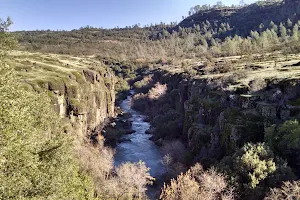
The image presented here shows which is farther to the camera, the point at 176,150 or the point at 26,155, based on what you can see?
the point at 176,150

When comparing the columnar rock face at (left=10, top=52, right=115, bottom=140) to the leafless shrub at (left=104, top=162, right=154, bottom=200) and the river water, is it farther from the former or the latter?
the leafless shrub at (left=104, top=162, right=154, bottom=200)

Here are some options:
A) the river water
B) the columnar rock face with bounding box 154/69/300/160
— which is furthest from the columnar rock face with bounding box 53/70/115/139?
the columnar rock face with bounding box 154/69/300/160

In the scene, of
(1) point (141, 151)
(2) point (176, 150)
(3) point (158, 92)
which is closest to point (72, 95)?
(1) point (141, 151)

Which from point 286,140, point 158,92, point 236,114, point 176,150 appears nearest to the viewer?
point 286,140

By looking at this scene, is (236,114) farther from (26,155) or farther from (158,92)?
(158,92)

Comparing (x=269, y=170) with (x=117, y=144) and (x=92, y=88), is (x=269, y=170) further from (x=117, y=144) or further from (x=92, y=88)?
(x=92, y=88)

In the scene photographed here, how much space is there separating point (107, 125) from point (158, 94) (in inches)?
1307

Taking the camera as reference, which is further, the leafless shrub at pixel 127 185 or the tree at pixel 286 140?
the leafless shrub at pixel 127 185

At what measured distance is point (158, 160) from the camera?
64.8 meters

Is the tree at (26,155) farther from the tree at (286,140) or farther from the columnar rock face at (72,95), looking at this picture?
the columnar rock face at (72,95)

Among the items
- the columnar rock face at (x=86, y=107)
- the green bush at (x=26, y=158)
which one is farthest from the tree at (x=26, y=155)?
the columnar rock face at (x=86, y=107)

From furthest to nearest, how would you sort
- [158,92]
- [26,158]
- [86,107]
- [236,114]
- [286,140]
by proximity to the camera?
[158,92] → [86,107] → [236,114] → [286,140] → [26,158]

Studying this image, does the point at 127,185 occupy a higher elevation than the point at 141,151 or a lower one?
higher

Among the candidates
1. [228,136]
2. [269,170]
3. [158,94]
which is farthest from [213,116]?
[158,94]
